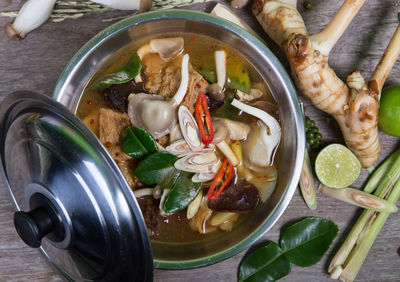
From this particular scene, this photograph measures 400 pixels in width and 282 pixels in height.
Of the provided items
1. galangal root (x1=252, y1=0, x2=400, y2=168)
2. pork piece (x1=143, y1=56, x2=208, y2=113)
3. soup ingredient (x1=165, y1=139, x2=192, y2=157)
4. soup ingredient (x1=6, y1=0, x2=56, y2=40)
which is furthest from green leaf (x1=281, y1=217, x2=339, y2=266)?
soup ingredient (x1=6, y1=0, x2=56, y2=40)

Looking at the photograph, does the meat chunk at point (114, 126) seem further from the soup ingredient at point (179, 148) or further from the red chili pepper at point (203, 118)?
the red chili pepper at point (203, 118)

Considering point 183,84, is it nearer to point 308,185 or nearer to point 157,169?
point 157,169

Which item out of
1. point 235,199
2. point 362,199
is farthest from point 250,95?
point 362,199

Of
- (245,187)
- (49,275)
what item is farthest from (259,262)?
(49,275)

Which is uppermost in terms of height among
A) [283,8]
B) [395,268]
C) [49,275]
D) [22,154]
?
[283,8]

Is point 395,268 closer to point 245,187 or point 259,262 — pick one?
point 259,262
